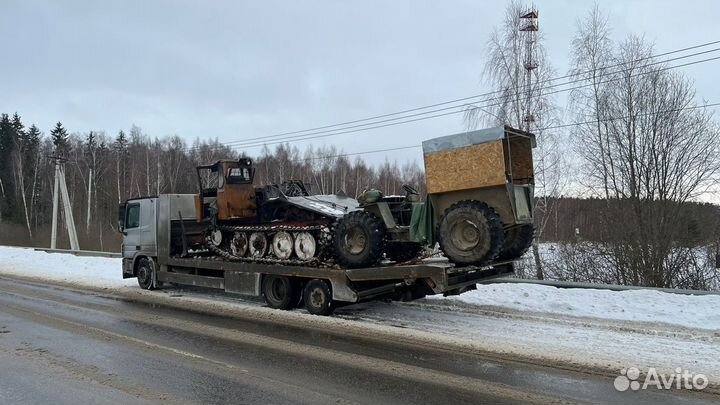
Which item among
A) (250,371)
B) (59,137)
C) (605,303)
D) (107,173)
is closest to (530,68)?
(605,303)

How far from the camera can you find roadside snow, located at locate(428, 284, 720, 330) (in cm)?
840

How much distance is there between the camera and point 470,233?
7.80 metres

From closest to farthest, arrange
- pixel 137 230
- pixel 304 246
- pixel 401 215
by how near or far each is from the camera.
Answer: pixel 401 215 → pixel 304 246 → pixel 137 230

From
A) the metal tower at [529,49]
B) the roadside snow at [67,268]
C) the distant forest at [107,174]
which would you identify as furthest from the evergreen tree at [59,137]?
the metal tower at [529,49]

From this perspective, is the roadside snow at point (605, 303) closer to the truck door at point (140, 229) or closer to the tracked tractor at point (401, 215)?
the tracked tractor at point (401, 215)

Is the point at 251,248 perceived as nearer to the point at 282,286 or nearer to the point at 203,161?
the point at 282,286

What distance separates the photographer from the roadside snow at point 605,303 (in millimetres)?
8398

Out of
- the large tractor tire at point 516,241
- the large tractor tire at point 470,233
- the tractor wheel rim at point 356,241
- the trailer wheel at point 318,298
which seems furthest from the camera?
the trailer wheel at point 318,298

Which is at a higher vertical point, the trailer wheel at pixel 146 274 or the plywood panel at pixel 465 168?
the plywood panel at pixel 465 168

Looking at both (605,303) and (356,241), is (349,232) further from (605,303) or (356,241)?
(605,303)

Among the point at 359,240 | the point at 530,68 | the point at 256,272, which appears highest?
the point at 530,68

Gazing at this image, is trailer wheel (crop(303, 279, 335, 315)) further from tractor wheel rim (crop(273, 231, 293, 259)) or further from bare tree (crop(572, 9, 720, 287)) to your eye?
bare tree (crop(572, 9, 720, 287))

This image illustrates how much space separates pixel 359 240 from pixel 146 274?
701 centimetres

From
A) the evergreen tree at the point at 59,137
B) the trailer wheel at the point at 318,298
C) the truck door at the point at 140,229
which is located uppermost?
the evergreen tree at the point at 59,137
